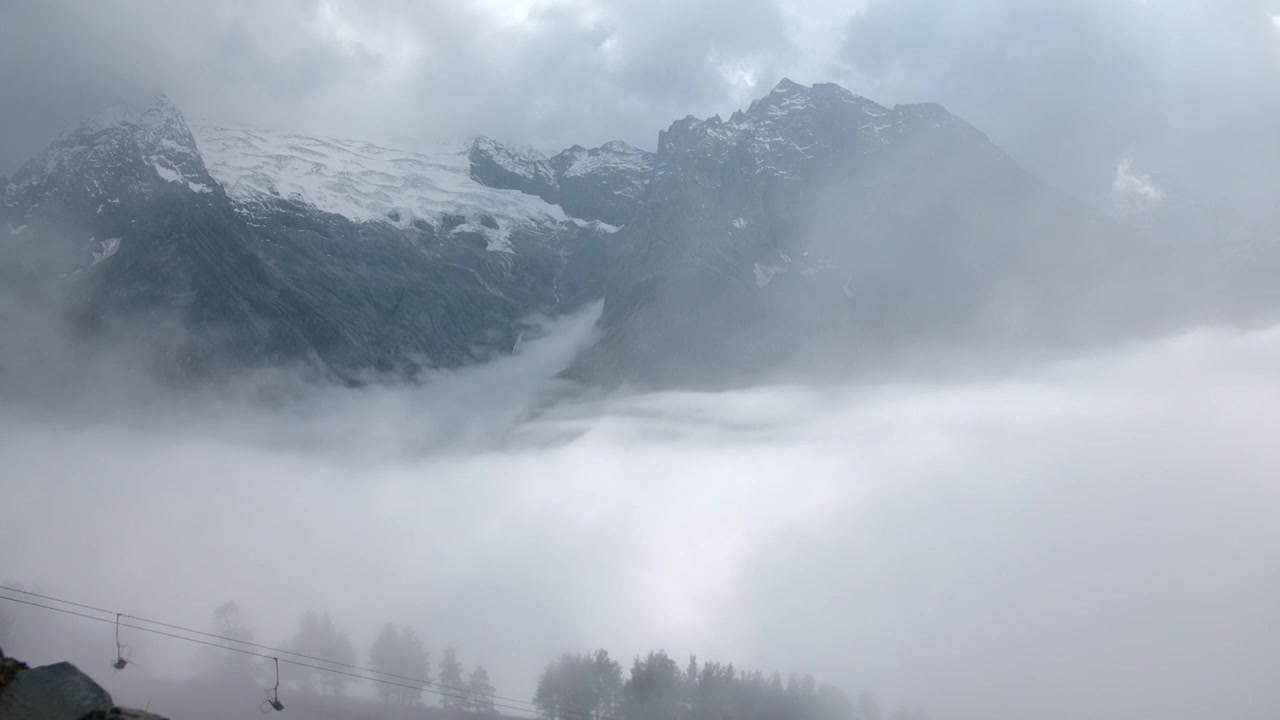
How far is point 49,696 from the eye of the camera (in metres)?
25.0

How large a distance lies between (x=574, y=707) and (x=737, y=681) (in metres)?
35.3

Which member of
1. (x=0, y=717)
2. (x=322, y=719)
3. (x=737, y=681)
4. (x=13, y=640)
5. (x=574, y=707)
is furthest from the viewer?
(x=737, y=681)

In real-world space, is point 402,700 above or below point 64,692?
below

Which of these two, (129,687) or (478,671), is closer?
(129,687)

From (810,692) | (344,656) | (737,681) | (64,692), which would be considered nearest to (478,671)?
(344,656)

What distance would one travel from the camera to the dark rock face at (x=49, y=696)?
24688 mm

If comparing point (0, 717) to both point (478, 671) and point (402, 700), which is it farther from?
point (478, 671)

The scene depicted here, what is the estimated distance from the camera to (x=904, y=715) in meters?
198

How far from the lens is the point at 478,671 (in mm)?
197250

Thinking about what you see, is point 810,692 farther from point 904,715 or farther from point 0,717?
point 0,717

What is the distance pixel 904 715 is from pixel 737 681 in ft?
116

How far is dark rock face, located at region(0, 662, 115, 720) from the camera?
24.7 m

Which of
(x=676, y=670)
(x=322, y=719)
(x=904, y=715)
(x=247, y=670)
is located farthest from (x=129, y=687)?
(x=904, y=715)

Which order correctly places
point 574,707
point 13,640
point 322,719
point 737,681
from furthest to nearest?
point 737,681
point 574,707
point 13,640
point 322,719
